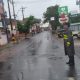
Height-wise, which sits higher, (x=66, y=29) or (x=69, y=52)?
(x=66, y=29)

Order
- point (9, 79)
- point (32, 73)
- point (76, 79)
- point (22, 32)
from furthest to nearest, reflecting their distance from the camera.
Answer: point (22, 32) → point (32, 73) → point (9, 79) → point (76, 79)

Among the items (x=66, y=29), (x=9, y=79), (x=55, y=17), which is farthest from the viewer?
(x=55, y=17)

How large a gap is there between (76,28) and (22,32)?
41.4m

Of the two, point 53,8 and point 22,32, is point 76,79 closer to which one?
point 22,32

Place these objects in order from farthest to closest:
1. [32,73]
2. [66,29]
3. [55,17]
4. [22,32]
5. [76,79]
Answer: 1. [55,17]
2. [22,32]
3. [66,29]
4. [32,73]
5. [76,79]

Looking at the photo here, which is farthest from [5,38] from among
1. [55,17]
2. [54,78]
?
[55,17]

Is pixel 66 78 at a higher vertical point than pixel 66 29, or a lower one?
lower

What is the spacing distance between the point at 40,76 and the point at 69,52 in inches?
142

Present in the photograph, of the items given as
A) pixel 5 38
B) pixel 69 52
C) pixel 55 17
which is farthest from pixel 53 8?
pixel 69 52

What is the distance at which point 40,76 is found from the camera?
40.4 feet

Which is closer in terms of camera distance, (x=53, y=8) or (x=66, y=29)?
(x=66, y=29)

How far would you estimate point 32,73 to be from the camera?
43.9ft

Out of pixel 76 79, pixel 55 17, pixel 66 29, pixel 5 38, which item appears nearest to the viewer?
pixel 76 79

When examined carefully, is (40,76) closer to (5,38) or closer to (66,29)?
(66,29)
